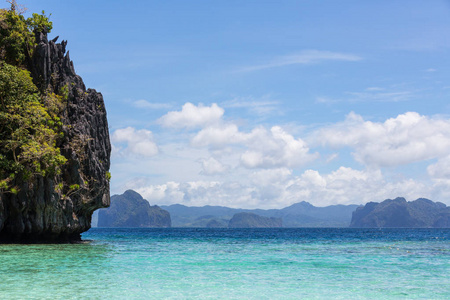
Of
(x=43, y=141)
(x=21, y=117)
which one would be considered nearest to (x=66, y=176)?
(x=43, y=141)

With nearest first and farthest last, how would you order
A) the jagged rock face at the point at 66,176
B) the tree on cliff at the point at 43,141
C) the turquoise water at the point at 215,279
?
the turquoise water at the point at 215,279 < the tree on cliff at the point at 43,141 < the jagged rock face at the point at 66,176

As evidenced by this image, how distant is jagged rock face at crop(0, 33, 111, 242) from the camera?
106 feet

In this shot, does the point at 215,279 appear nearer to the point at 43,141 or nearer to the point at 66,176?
the point at 43,141

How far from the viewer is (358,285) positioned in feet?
52.8

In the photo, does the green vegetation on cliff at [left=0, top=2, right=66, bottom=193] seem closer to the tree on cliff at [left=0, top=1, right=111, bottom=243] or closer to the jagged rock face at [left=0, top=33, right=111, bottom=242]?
the tree on cliff at [left=0, top=1, right=111, bottom=243]

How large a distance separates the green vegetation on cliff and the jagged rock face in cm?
111

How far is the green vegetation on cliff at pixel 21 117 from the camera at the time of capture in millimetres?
30453

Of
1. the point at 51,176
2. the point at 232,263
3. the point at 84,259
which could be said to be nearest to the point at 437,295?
the point at 232,263

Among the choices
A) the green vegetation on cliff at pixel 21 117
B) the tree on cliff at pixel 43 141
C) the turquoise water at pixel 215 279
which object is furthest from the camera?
the tree on cliff at pixel 43 141

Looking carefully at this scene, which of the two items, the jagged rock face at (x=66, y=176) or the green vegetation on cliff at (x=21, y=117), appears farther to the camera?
the jagged rock face at (x=66, y=176)

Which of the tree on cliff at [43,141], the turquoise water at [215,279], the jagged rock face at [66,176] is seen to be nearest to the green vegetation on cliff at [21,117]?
the tree on cliff at [43,141]

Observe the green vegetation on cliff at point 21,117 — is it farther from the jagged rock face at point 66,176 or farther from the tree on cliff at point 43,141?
the jagged rock face at point 66,176

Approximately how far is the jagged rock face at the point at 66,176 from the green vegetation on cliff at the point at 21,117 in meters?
1.11

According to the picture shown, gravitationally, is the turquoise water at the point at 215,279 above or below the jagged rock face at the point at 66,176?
below
